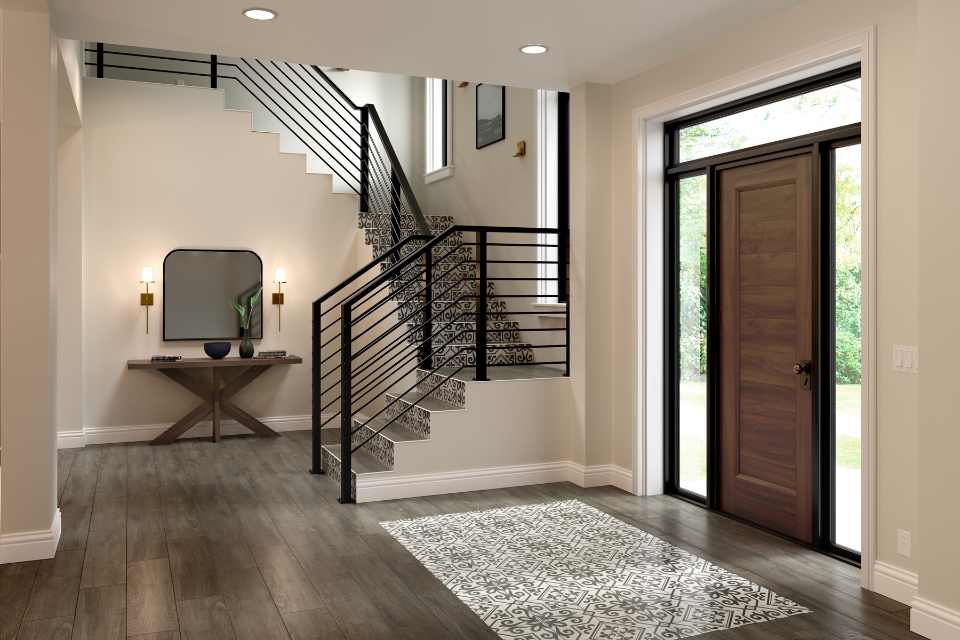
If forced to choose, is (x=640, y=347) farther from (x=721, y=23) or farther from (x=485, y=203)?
(x=485, y=203)

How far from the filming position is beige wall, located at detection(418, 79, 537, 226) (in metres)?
6.62

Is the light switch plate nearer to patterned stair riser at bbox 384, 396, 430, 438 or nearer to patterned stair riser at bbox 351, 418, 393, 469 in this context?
patterned stair riser at bbox 384, 396, 430, 438

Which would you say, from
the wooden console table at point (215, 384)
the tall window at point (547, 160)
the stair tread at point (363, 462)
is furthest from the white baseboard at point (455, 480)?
the wooden console table at point (215, 384)

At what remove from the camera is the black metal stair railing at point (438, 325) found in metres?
5.16

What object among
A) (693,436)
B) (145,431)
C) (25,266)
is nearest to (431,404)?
(693,436)

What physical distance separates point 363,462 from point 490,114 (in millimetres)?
3551

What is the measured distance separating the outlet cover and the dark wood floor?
211mm

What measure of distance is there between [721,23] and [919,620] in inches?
113

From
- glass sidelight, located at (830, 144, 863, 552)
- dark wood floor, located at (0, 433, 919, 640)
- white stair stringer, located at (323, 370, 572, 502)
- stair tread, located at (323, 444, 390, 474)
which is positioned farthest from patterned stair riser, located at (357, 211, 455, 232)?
glass sidelight, located at (830, 144, 863, 552)

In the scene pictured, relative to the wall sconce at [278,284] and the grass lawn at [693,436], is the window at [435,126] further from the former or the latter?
the grass lawn at [693,436]

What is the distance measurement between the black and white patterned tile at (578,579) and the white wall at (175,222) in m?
3.50

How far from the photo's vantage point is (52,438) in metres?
3.89

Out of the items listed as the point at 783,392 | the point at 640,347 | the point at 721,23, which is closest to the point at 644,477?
the point at 640,347

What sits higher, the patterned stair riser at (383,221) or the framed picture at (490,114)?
the framed picture at (490,114)
